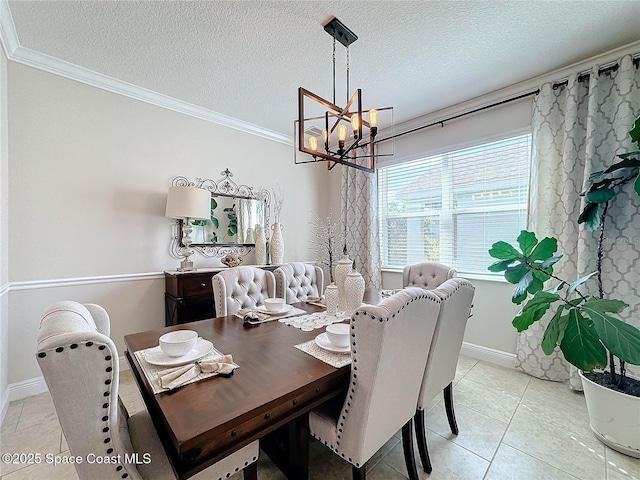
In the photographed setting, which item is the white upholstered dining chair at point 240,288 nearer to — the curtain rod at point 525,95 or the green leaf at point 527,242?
the curtain rod at point 525,95

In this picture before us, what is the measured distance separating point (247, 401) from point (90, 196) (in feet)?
8.69

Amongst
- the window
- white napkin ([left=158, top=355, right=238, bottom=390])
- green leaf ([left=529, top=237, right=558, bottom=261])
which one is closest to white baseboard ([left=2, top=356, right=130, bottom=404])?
white napkin ([left=158, top=355, right=238, bottom=390])

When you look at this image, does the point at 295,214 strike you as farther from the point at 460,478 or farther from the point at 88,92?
the point at 460,478

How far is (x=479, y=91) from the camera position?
2834mm

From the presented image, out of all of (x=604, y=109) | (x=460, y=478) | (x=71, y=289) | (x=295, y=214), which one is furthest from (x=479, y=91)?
(x=71, y=289)

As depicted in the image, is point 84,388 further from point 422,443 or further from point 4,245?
point 4,245

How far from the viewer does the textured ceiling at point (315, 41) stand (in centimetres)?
180

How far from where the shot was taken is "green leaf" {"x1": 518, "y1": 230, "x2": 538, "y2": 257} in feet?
6.86

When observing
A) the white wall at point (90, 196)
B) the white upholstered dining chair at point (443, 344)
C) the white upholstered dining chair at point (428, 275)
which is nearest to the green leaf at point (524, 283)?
the white upholstered dining chair at point (428, 275)

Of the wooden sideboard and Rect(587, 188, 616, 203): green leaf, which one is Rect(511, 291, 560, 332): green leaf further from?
the wooden sideboard

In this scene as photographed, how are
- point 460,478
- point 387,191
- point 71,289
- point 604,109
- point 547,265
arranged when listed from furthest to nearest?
point 387,191 → point 71,289 → point 604,109 → point 547,265 → point 460,478

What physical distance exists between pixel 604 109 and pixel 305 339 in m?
3.06

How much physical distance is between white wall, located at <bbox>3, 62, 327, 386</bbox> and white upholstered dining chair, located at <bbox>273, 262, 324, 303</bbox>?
1154 millimetres

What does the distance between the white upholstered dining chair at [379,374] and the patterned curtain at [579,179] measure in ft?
6.56
